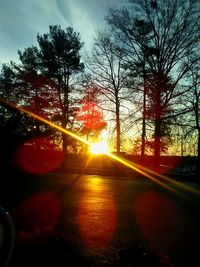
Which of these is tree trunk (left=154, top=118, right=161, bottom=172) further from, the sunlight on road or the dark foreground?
the sunlight on road

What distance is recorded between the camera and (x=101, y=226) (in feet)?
32.9

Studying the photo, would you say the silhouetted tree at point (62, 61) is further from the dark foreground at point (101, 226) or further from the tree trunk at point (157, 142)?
the dark foreground at point (101, 226)

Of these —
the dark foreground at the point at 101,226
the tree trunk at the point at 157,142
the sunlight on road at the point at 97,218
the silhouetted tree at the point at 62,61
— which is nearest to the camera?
the dark foreground at the point at 101,226

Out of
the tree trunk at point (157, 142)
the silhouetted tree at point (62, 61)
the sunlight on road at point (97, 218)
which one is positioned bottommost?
the sunlight on road at point (97, 218)

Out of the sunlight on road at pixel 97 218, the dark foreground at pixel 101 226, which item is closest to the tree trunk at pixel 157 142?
the dark foreground at pixel 101 226

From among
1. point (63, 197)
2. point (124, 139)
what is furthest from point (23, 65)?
point (63, 197)

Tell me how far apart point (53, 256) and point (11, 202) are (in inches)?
342

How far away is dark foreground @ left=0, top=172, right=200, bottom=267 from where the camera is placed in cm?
557

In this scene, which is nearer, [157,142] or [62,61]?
[157,142]

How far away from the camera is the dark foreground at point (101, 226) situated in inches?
219

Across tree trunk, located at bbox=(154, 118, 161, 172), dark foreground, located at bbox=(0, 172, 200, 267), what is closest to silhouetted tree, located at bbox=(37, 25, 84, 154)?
tree trunk, located at bbox=(154, 118, 161, 172)

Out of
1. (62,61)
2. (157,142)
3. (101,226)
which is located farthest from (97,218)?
(62,61)

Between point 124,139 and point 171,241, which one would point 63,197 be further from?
point 124,139

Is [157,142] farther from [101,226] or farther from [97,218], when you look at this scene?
[101,226]
